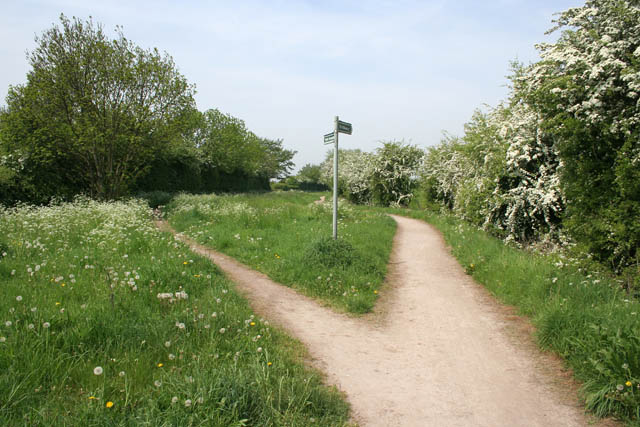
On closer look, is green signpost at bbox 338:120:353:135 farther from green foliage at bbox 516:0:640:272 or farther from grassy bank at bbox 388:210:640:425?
grassy bank at bbox 388:210:640:425

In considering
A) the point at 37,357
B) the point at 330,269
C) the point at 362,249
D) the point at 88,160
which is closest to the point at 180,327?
the point at 37,357

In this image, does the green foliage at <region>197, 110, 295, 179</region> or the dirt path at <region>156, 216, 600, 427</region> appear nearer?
the dirt path at <region>156, 216, 600, 427</region>

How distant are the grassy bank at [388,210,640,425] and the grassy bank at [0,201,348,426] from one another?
8.05 ft

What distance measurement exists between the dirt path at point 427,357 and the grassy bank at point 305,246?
0.38 meters

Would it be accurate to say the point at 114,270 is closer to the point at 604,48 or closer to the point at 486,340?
the point at 486,340

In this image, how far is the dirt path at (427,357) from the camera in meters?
3.34

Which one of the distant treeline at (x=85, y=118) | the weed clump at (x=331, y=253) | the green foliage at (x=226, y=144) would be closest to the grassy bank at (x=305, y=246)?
the weed clump at (x=331, y=253)

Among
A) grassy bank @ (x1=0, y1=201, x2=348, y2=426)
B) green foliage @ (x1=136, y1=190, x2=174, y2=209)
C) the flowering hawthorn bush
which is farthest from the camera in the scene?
the flowering hawthorn bush

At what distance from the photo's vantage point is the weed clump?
7660 mm

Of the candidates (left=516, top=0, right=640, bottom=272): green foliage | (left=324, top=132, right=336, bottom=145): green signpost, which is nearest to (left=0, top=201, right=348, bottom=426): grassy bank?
(left=324, top=132, right=336, bottom=145): green signpost

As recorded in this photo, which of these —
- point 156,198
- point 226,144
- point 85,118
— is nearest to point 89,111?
point 85,118

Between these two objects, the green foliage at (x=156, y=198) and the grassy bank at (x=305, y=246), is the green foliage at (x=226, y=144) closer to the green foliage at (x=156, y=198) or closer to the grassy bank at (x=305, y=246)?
the green foliage at (x=156, y=198)

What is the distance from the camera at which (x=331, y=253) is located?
25.7 ft

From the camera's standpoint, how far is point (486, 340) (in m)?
4.95
